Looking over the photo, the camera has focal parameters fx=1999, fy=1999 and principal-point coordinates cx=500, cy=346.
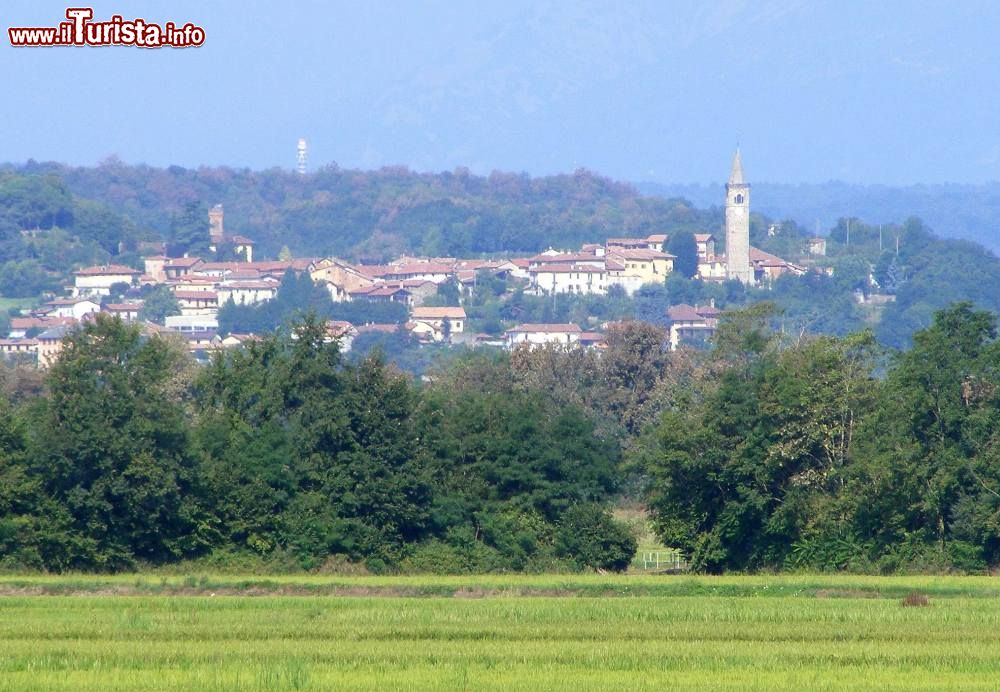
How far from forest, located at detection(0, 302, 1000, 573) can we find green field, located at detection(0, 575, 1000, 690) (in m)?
5.04

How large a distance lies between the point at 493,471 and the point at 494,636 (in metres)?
16.8

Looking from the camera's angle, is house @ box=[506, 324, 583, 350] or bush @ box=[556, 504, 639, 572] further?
house @ box=[506, 324, 583, 350]

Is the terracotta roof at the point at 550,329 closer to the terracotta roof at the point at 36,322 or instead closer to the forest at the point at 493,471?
the terracotta roof at the point at 36,322

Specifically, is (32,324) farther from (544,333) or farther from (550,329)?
(550,329)

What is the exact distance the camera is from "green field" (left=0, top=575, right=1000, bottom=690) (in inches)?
866

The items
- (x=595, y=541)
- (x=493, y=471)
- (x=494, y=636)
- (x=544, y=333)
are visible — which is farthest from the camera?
(x=544, y=333)

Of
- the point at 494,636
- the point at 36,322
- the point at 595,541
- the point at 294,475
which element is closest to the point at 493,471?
the point at 595,541

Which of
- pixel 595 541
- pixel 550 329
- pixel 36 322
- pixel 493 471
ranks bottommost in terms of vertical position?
pixel 550 329

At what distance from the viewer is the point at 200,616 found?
90.3 ft

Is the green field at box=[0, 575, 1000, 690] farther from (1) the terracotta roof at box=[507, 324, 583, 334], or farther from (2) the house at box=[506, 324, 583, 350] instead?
(1) the terracotta roof at box=[507, 324, 583, 334]

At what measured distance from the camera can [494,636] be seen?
83.7 ft

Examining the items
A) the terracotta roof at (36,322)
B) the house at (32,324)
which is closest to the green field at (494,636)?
Result: the house at (32,324)

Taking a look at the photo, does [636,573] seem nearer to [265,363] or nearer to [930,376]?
[930,376]

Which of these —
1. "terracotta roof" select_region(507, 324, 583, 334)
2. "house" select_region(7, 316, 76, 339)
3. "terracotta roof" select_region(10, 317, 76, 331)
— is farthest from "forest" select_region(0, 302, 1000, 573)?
"terracotta roof" select_region(507, 324, 583, 334)
